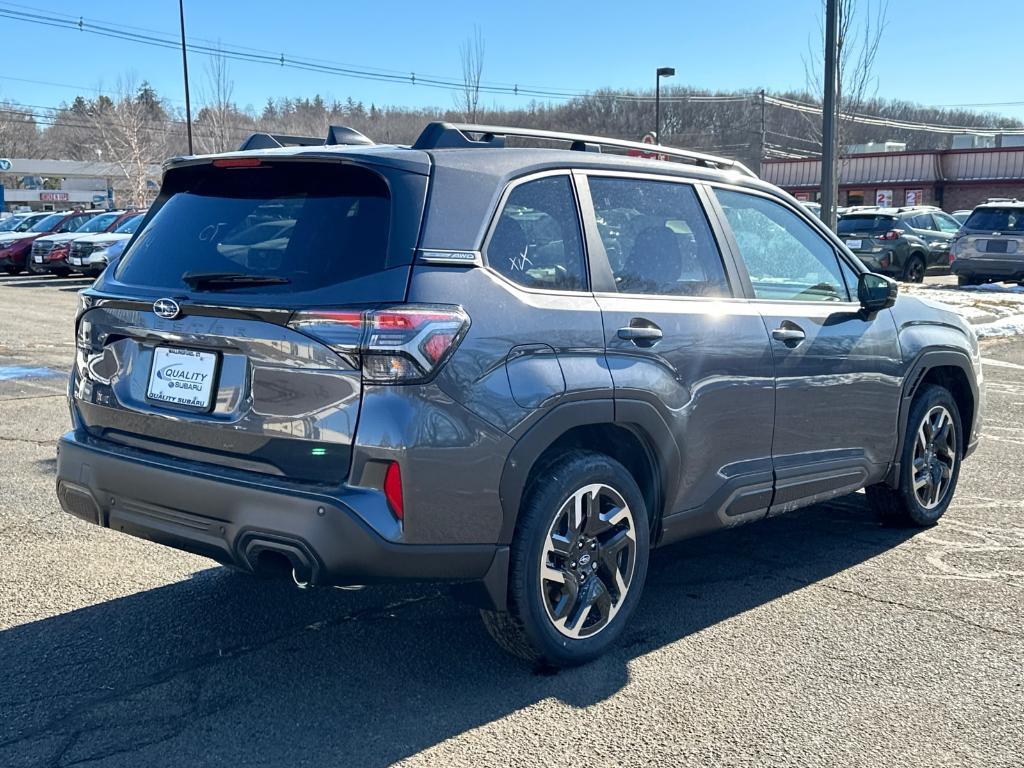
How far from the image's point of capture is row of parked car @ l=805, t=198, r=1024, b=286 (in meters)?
21.7

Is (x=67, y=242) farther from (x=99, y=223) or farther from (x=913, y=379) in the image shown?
(x=913, y=379)

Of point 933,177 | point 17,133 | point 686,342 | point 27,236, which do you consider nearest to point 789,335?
point 686,342

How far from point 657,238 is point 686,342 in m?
0.47

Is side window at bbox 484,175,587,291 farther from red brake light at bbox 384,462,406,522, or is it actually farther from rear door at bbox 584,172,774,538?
red brake light at bbox 384,462,406,522

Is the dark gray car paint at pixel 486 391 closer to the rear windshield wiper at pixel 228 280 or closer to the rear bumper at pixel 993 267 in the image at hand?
the rear windshield wiper at pixel 228 280

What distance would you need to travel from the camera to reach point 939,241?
83.5 feet

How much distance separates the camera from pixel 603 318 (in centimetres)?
389

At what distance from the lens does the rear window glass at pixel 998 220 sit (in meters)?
21.8

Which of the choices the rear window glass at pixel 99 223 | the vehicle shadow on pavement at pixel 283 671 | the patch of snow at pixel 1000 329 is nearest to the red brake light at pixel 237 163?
the vehicle shadow on pavement at pixel 283 671

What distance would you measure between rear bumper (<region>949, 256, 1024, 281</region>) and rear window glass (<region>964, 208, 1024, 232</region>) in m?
0.64

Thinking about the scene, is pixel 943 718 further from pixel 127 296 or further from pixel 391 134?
pixel 391 134

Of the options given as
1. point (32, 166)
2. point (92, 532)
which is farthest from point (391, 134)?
point (92, 532)

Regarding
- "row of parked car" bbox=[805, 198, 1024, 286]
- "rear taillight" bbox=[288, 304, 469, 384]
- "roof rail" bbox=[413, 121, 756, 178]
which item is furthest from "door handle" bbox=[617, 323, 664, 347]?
"row of parked car" bbox=[805, 198, 1024, 286]

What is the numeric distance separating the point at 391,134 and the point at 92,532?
2156 inches
